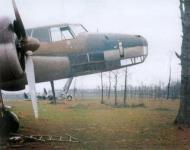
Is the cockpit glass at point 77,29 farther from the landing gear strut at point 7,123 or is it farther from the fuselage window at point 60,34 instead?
the landing gear strut at point 7,123

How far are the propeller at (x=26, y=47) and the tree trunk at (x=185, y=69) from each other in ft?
24.4

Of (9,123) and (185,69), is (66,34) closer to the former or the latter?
(9,123)

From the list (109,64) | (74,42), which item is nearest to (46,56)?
(74,42)

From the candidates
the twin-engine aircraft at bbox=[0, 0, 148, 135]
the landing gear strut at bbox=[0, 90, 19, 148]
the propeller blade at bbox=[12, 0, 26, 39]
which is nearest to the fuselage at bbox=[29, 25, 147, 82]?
the twin-engine aircraft at bbox=[0, 0, 148, 135]

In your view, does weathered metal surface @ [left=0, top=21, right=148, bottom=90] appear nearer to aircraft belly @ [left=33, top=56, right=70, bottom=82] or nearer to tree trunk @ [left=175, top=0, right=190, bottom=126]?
aircraft belly @ [left=33, top=56, right=70, bottom=82]

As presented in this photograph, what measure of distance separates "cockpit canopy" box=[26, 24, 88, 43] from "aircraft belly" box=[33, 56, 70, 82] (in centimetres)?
100

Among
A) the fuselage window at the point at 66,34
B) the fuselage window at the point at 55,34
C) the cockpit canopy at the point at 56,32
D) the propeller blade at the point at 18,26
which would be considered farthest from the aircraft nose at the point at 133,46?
the propeller blade at the point at 18,26

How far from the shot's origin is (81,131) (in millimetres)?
14727

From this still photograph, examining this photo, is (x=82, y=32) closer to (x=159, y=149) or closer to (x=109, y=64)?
(x=109, y=64)

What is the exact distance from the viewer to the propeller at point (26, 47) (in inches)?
432

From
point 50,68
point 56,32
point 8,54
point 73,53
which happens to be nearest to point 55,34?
point 56,32

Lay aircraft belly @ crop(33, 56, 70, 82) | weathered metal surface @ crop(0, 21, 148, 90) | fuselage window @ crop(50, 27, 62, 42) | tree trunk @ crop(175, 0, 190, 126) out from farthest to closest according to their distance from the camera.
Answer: tree trunk @ crop(175, 0, 190, 126) < fuselage window @ crop(50, 27, 62, 42) < weathered metal surface @ crop(0, 21, 148, 90) < aircraft belly @ crop(33, 56, 70, 82)

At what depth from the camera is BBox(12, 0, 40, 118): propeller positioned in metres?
11.0

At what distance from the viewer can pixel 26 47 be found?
36.6 feet
